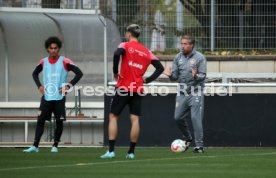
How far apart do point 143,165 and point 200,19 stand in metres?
10.3

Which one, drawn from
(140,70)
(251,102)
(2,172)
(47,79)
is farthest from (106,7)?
(2,172)

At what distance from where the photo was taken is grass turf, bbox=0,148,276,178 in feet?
41.9

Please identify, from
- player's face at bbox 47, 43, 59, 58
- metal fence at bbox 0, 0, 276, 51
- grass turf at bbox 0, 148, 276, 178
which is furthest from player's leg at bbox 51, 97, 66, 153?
metal fence at bbox 0, 0, 276, 51

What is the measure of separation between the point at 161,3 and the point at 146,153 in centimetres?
758

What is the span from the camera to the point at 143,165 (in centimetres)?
1417

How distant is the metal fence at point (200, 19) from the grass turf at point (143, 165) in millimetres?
6868

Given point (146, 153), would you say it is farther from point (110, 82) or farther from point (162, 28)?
point (162, 28)

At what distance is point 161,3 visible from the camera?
24.2 meters

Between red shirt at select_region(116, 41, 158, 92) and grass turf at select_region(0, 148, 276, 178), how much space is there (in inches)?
43.1

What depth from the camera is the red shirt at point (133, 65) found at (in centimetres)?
1534

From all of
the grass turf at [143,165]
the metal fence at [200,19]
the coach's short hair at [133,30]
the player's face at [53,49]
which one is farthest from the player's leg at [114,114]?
the metal fence at [200,19]

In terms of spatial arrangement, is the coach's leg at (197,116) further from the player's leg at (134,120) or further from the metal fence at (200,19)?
the metal fence at (200,19)

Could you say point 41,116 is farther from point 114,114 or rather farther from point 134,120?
point 134,120

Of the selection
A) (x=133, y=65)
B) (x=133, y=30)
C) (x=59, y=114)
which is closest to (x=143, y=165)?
(x=133, y=65)
